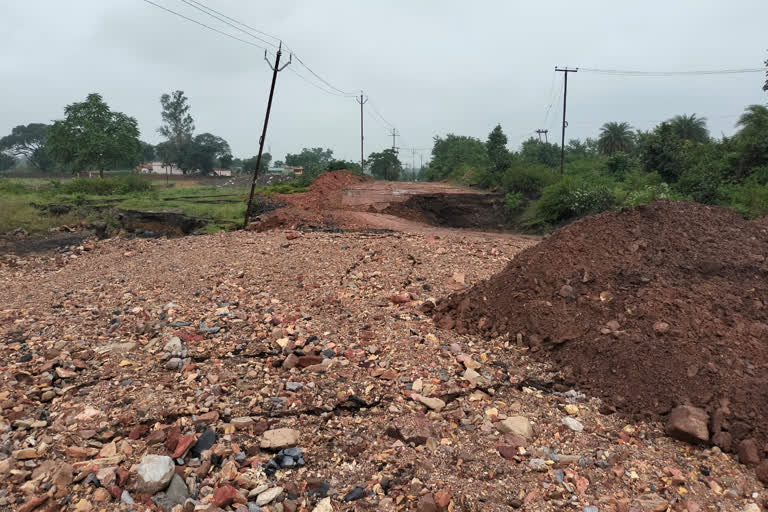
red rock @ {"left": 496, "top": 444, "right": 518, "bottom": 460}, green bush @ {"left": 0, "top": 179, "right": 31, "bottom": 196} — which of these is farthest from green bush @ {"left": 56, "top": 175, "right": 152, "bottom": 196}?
red rock @ {"left": 496, "top": 444, "right": 518, "bottom": 460}

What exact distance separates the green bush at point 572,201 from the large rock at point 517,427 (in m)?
12.4

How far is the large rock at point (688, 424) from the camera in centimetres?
311

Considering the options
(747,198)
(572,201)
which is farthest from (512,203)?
(747,198)

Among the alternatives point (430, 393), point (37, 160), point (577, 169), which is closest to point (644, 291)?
point (430, 393)

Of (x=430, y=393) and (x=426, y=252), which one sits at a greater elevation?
(x=426, y=252)

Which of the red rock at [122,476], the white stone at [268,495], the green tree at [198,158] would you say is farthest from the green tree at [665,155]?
the green tree at [198,158]

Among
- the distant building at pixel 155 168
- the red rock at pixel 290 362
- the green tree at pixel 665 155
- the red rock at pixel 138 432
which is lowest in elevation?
the red rock at pixel 138 432

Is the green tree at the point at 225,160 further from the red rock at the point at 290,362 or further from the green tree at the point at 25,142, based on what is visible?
the red rock at the point at 290,362

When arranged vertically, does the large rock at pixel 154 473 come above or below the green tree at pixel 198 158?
below

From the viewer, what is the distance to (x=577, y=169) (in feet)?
79.6

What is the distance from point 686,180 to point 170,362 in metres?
17.5

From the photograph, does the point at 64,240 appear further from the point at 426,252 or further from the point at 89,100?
the point at 89,100

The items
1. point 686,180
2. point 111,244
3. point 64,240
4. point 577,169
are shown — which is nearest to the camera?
point 111,244

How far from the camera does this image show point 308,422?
3.36 meters
